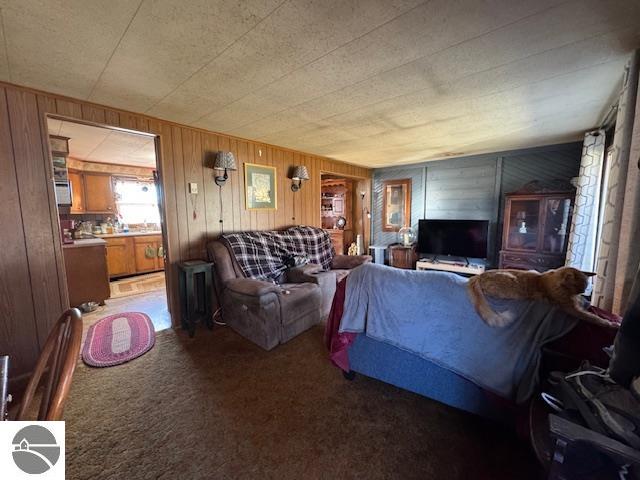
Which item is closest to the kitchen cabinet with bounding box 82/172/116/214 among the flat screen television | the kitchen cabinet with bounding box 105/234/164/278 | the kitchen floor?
the kitchen cabinet with bounding box 105/234/164/278

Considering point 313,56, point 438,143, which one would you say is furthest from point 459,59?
point 438,143

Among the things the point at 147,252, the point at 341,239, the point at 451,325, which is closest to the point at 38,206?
the point at 451,325

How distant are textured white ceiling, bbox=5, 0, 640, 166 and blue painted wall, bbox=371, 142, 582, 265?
1167 mm

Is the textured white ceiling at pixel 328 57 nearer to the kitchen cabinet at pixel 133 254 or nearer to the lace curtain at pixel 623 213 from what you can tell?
the lace curtain at pixel 623 213

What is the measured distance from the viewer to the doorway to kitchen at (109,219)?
304 centimetres

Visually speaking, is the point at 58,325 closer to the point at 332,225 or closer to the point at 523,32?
the point at 523,32

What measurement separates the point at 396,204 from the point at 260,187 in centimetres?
307

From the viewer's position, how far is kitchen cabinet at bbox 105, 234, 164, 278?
471 cm

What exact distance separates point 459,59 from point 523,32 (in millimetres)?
319

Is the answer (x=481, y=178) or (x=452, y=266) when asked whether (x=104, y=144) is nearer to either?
(x=452, y=266)

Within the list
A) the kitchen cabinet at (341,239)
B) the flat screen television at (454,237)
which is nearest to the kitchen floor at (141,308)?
the kitchen cabinet at (341,239)

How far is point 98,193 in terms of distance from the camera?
4898 millimetres

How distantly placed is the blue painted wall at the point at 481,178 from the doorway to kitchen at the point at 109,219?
4.37 metres

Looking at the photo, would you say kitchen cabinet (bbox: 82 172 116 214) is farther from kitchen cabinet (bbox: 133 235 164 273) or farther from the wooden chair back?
the wooden chair back
